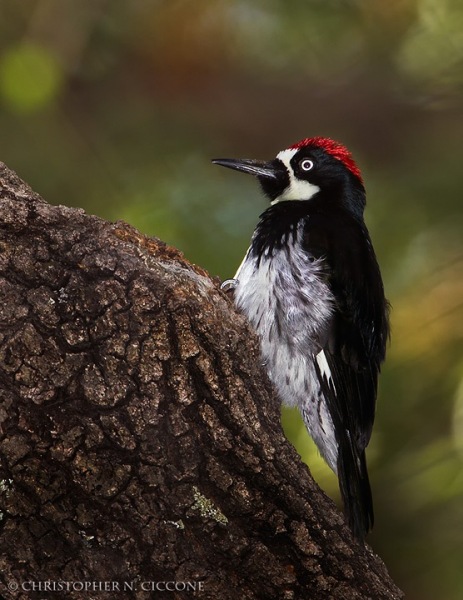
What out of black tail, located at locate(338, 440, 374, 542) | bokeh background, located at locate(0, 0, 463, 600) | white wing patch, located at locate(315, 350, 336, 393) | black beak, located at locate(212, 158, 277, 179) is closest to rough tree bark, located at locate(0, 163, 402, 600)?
black tail, located at locate(338, 440, 374, 542)

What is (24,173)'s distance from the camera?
4.79 m

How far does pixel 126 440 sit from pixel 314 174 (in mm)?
1736

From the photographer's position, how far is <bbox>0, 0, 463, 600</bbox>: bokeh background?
432 centimetres

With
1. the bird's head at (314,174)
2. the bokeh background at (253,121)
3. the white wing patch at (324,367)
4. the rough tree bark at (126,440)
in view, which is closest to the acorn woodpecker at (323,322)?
the white wing patch at (324,367)

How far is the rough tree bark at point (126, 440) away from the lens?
2.23 meters

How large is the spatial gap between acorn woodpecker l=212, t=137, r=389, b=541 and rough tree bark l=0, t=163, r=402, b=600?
18.1 inches

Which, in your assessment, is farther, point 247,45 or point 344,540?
point 247,45

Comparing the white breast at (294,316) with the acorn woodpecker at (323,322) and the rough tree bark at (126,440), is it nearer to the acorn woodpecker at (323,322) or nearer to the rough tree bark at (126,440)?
the acorn woodpecker at (323,322)

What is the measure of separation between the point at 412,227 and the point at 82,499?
2.82 m

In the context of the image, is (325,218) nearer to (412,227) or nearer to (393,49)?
(412,227)

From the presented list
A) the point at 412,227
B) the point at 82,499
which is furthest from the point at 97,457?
the point at 412,227

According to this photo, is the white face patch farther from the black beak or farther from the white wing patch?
the white wing patch

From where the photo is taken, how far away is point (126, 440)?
2.25 metres

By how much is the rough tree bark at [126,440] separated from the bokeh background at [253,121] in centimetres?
185
